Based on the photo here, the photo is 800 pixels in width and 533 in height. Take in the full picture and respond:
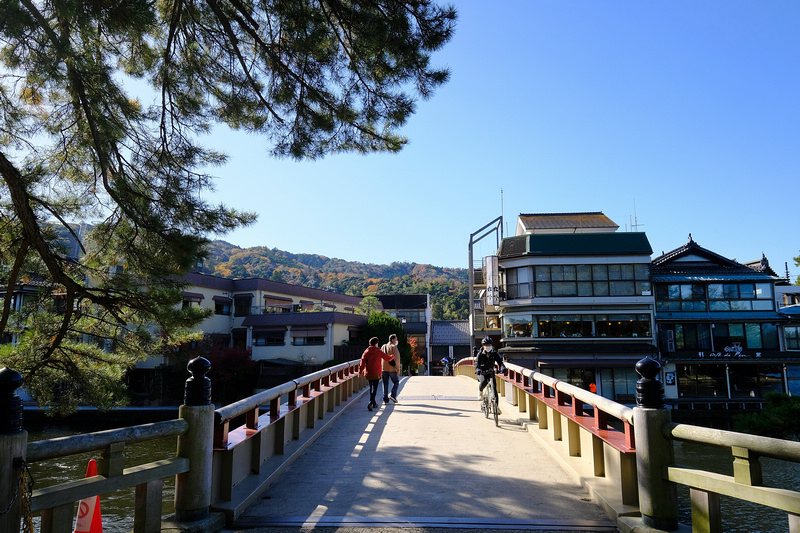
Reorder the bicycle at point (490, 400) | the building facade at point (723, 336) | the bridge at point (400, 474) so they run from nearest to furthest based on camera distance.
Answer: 1. the bridge at point (400, 474)
2. the bicycle at point (490, 400)
3. the building facade at point (723, 336)

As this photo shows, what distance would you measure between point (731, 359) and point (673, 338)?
312 cm

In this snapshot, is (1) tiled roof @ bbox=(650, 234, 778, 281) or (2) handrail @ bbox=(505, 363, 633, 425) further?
(1) tiled roof @ bbox=(650, 234, 778, 281)

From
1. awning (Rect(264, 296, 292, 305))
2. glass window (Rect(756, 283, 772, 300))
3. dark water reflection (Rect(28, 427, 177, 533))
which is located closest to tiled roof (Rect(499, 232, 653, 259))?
glass window (Rect(756, 283, 772, 300))

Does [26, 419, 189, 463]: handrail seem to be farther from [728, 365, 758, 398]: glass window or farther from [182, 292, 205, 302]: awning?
[728, 365, 758, 398]: glass window

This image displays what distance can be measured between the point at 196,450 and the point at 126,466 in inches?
544

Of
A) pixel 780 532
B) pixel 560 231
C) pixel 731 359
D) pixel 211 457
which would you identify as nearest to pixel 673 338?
pixel 731 359

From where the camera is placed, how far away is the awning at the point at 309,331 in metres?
36.7

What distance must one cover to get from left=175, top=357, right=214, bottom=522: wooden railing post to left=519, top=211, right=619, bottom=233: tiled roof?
111ft

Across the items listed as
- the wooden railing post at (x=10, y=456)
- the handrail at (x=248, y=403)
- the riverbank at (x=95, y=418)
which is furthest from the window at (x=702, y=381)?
the wooden railing post at (x=10, y=456)

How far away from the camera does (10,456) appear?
9.02 ft

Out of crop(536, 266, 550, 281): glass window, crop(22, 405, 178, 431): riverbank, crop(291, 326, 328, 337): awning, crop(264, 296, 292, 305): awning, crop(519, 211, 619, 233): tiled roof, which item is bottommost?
crop(22, 405, 178, 431): riverbank

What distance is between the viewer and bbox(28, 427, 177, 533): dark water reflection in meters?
8.45

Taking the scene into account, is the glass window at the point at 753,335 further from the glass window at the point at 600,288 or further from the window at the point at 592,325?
the glass window at the point at 600,288

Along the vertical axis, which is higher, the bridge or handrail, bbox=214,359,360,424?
handrail, bbox=214,359,360,424
